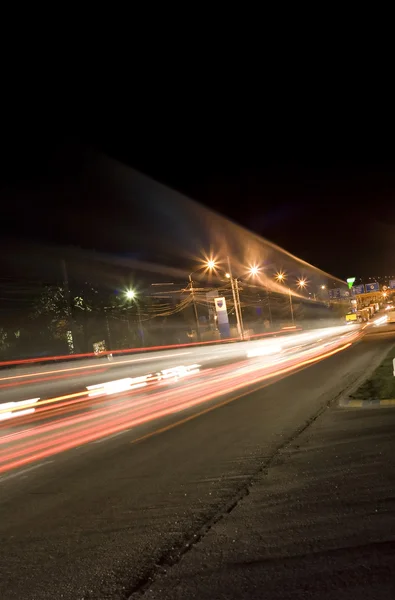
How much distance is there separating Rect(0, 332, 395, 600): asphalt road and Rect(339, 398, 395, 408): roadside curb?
0.90 meters

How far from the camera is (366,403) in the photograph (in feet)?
32.2

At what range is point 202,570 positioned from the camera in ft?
12.0

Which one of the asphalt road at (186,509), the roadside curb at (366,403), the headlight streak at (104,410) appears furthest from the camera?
the headlight streak at (104,410)

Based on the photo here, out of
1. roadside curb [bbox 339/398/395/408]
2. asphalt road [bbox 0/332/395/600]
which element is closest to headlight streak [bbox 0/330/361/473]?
asphalt road [bbox 0/332/395/600]

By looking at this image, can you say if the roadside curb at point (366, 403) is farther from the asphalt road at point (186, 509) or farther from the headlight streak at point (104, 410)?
the headlight streak at point (104, 410)

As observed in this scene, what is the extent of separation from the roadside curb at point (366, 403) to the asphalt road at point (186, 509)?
90 cm

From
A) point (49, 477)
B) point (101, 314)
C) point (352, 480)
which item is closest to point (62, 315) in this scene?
point (101, 314)

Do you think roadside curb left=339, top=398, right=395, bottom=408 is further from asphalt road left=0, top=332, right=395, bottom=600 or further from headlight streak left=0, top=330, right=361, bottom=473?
headlight streak left=0, top=330, right=361, bottom=473

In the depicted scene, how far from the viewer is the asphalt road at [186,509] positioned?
11.8 ft

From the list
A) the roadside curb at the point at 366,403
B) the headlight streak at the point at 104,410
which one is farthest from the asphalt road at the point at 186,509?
the headlight streak at the point at 104,410

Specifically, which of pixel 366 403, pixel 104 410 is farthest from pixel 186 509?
pixel 104 410

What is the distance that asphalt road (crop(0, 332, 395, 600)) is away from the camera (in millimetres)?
3611

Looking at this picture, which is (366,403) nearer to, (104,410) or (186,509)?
(186,509)

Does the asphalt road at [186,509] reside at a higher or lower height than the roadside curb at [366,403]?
higher
